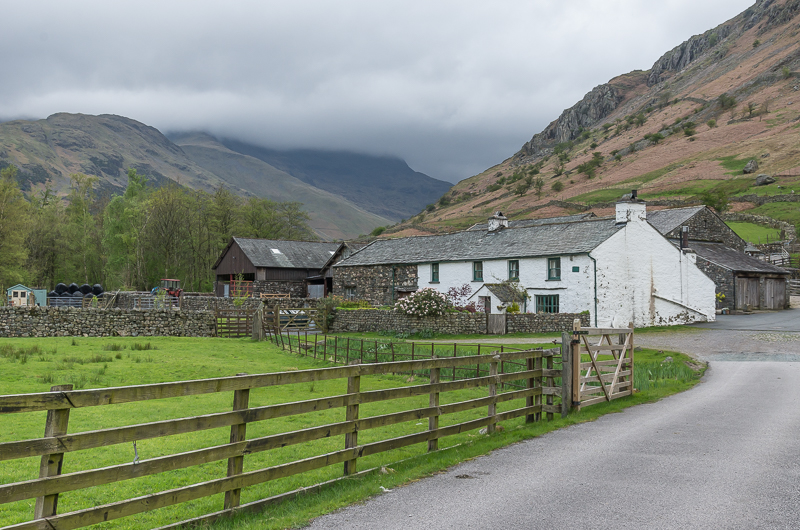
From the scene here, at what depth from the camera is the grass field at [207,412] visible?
6.80 metres

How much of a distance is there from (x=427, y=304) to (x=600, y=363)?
23152mm

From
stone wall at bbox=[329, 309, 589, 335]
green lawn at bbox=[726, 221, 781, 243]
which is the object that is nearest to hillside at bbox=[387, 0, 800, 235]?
green lawn at bbox=[726, 221, 781, 243]

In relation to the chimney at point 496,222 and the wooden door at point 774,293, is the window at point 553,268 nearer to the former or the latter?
the chimney at point 496,222

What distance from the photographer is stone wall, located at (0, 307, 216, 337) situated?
31469mm

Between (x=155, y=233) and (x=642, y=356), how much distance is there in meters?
65.1

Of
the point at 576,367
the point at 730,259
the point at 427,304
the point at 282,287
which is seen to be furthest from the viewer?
the point at 282,287

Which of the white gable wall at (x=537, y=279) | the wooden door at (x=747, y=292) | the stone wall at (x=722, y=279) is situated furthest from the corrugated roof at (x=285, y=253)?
the wooden door at (x=747, y=292)

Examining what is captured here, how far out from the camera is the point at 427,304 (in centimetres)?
3591

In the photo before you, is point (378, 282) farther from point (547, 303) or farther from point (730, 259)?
point (730, 259)

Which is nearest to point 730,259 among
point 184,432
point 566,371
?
point 566,371

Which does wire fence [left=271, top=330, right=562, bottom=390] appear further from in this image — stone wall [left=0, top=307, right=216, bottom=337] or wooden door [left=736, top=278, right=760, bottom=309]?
wooden door [left=736, top=278, right=760, bottom=309]

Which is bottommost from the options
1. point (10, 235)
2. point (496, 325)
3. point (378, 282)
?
point (496, 325)

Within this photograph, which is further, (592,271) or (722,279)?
(722,279)

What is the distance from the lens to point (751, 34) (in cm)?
19725
